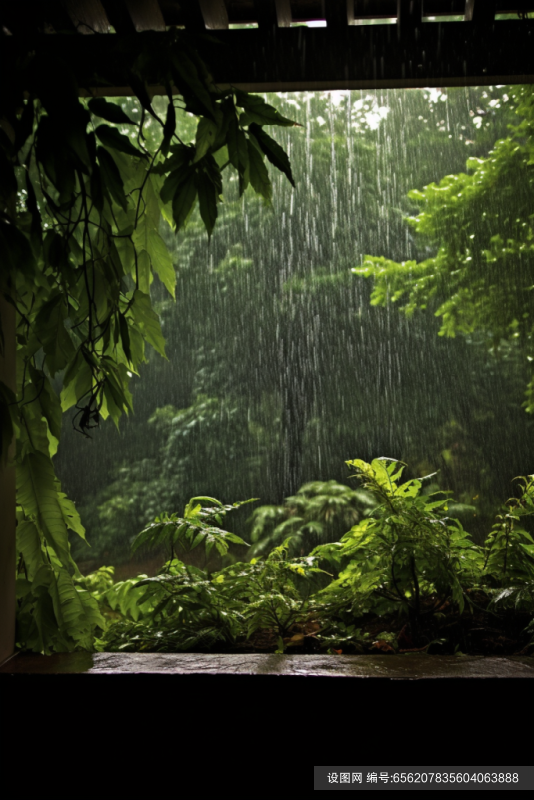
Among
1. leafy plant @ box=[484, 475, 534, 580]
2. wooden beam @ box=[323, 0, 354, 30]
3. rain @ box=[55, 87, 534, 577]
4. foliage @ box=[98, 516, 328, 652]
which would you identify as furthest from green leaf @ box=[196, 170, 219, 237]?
rain @ box=[55, 87, 534, 577]

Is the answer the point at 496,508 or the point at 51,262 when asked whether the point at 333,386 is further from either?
the point at 51,262

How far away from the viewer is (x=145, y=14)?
5.81ft

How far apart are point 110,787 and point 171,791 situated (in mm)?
136

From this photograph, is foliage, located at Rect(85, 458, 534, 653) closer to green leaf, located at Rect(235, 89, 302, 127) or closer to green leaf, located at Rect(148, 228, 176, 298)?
green leaf, located at Rect(148, 228, 176, 298)

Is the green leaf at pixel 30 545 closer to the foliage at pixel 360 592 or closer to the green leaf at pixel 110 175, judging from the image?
the foliage at pixel 360 592

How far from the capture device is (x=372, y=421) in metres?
8.97

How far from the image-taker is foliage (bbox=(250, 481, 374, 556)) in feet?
24.5

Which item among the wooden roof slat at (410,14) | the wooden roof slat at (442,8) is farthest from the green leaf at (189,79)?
the wooden roof slat at (442,8)

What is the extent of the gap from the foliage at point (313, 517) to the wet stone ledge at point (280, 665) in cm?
589

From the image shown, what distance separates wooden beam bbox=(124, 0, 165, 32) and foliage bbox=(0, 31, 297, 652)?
0.51 meters

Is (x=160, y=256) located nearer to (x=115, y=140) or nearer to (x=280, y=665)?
(x=115, y=140)

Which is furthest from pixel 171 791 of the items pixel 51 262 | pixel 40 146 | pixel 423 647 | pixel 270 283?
pixel 270 283

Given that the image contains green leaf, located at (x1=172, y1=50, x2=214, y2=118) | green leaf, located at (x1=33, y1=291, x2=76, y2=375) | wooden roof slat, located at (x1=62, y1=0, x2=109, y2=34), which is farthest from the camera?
wooden roof slat, located at (x1=62, y1=0, x2=109, y2=34)

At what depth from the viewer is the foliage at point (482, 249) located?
→ 20.0 feet
